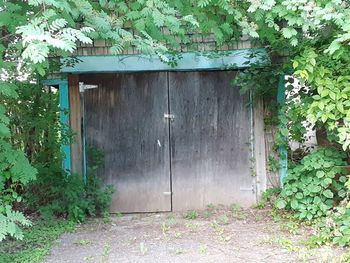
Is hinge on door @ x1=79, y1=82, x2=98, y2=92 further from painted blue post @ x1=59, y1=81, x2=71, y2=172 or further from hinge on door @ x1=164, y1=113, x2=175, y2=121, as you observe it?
hinge on door @ x1=164, y1=113, x2=175, y2=121

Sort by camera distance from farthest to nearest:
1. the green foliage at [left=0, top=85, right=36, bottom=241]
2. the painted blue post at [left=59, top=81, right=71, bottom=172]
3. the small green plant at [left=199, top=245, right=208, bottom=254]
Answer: the painted blue post at [left=59, top=81, right=71, bottom=172], the small green plant at [left=199, top=245, right=208, bottom=254], the green foliage at [left=0, top=85, right=36, bottom=241]

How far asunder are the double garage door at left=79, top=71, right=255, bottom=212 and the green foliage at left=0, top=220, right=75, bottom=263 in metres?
1.08

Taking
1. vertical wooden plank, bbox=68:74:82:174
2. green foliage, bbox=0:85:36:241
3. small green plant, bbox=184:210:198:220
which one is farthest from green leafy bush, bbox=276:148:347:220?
green foliage, bbox=0:85:36:241

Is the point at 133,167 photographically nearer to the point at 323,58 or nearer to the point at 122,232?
the point at 122,232

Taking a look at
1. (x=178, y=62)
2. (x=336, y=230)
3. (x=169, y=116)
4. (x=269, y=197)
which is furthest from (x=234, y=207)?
(x=178, y=62)

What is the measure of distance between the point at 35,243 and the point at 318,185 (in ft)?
10.5

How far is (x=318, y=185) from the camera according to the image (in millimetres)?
5316

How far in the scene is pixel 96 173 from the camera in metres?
6.43

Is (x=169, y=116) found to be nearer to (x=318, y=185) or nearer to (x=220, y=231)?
(x=220, y=231)

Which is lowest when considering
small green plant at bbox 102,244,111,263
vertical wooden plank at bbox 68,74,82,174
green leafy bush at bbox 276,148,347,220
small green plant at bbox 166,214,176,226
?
small green plant at bbox 102,244,111,263

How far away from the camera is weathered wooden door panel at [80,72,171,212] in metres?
6.40

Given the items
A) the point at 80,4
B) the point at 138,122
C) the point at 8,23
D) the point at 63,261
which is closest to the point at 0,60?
the point at 8,23

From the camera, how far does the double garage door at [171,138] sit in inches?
252

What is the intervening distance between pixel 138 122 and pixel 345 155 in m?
2.72
